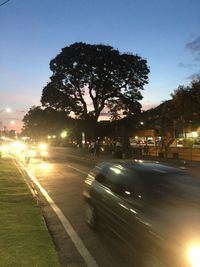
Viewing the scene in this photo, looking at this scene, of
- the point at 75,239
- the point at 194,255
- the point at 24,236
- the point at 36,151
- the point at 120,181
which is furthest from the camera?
the point at 36,151

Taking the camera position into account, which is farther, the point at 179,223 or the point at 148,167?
the point at 148,167

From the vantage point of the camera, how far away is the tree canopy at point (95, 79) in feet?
181

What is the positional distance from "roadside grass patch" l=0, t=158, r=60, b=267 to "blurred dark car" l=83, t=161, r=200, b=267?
1138 millimetres

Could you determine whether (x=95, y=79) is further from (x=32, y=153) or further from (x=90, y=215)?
(x=90, y=215)

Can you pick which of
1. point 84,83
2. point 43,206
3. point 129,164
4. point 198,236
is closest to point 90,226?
point 129,164

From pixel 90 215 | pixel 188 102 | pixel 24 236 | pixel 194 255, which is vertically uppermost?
pixel 188 102

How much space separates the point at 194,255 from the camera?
520cm

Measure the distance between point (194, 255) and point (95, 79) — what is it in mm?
50955

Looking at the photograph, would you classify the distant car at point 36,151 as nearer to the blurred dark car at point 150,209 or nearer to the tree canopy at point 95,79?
the tree canopy at point 95,79

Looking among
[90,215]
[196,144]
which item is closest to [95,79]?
[196,144]

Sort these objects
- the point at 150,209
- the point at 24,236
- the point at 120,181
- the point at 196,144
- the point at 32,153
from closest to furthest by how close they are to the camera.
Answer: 1. the point at 150,209
2. the point at 120,181
3. the point at 24,236
4. the point at 32,153
5. the point at 196,144

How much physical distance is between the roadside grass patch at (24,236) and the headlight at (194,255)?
2323 millimetres

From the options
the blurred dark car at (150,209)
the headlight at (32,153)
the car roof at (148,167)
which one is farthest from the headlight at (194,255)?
the headlight at (32,153)

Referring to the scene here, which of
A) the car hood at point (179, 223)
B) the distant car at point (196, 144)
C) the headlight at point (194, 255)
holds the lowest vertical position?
the headlight at point (194, 255)
